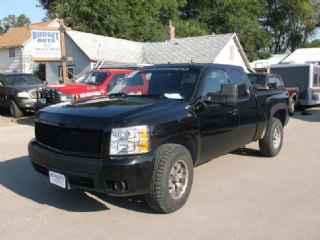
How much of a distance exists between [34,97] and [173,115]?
34.6 ft

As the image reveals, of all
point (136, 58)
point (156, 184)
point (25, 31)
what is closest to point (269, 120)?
point (156, 184)

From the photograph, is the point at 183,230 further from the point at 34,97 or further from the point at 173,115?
the point at 34,97

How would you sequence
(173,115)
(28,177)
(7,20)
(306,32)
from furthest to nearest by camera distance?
(7,20) → (306,32) → (28,177) → (173,115)

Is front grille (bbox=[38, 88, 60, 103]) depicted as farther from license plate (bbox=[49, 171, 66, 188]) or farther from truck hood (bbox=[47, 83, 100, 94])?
license plate (bbox=[49, 171, 66, 188])

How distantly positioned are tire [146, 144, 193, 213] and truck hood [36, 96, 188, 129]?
1.43ft

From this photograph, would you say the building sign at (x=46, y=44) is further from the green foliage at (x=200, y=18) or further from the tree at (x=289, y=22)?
the tree at (x=289, y=22)

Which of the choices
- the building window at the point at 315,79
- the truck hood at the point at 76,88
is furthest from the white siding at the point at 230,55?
the truck hood at the point at 76,88

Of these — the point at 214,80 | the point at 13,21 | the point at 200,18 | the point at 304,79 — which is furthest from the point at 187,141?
the point at 13,21

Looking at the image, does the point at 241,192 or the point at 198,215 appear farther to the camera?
the point at 241,192

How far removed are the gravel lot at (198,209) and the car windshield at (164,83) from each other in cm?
142

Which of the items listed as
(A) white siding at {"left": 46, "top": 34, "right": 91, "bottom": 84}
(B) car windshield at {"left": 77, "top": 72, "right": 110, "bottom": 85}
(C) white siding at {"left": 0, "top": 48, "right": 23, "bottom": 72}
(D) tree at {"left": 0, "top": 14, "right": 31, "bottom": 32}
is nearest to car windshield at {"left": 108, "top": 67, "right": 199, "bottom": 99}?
(B) car windshield at {"left": 77, "top": 72, "right": 110, "bottom": 85}

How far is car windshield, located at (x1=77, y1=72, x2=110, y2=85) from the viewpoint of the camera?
40.3 ft

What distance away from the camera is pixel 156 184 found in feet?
14.6

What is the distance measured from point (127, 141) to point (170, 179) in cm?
77
